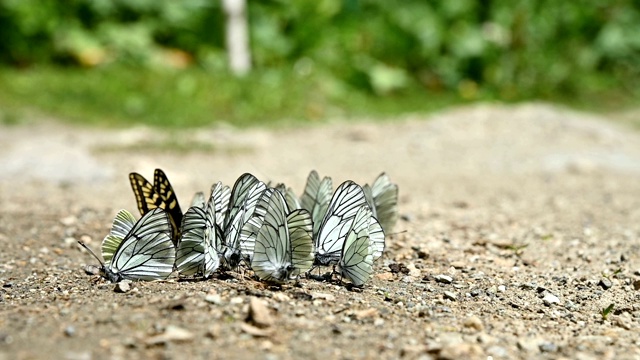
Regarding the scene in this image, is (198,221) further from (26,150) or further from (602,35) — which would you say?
(602,35)

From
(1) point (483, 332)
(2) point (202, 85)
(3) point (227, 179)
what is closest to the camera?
(1) point (483, 332)

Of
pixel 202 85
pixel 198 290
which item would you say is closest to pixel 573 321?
pixel 198 290

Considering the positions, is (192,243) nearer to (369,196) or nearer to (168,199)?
(168,199)

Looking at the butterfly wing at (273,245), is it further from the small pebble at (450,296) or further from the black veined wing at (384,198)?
the black veined wing at (384,198)

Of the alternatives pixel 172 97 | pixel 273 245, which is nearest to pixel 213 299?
pixel 273 245

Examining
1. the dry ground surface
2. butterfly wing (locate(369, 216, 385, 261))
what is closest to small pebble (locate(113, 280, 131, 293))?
the dry ground surface

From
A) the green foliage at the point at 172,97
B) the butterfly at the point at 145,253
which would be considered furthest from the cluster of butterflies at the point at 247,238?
the green foliage at the point at 172,97
